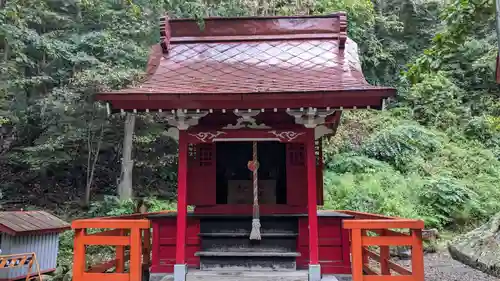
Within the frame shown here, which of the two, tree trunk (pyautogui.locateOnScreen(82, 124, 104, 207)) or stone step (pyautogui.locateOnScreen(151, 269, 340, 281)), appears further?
tree trunk (pyautogui.locateOnScreen(82, 124, 104, 207))

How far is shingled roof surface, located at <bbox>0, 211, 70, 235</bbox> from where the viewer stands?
8242 millimetres

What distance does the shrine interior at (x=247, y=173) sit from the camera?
733 centimetres

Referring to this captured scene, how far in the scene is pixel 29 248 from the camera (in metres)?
8.90

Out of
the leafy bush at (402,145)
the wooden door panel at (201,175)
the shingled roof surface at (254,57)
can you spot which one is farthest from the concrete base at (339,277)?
the leafy bush at (402,145)

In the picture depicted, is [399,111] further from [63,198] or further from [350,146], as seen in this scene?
[63,198]

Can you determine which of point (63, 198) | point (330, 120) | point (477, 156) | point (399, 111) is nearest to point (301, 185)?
point (330, 120)

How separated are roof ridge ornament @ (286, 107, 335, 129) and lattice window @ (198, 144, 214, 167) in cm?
173

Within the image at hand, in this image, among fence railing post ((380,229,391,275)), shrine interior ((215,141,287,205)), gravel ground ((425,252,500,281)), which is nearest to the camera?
fence railing post ((380,229,391,275))

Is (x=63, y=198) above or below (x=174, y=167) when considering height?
below

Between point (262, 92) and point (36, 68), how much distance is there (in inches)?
498

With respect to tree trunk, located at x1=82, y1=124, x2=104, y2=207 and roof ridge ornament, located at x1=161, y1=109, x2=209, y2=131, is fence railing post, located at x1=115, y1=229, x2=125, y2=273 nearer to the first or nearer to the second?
roof ridge ornament, located at x1=161, y1=109, x2=209, y2=131

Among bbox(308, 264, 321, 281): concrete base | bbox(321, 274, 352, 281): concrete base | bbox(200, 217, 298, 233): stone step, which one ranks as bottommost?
bbox(321, 274, 352, 281): concrete base

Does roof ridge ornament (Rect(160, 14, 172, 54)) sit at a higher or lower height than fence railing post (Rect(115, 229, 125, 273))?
higher

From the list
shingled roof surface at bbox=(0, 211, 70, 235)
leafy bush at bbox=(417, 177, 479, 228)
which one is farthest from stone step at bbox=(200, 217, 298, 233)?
leafy bush at bbox=(417, 177, 479, 228)
